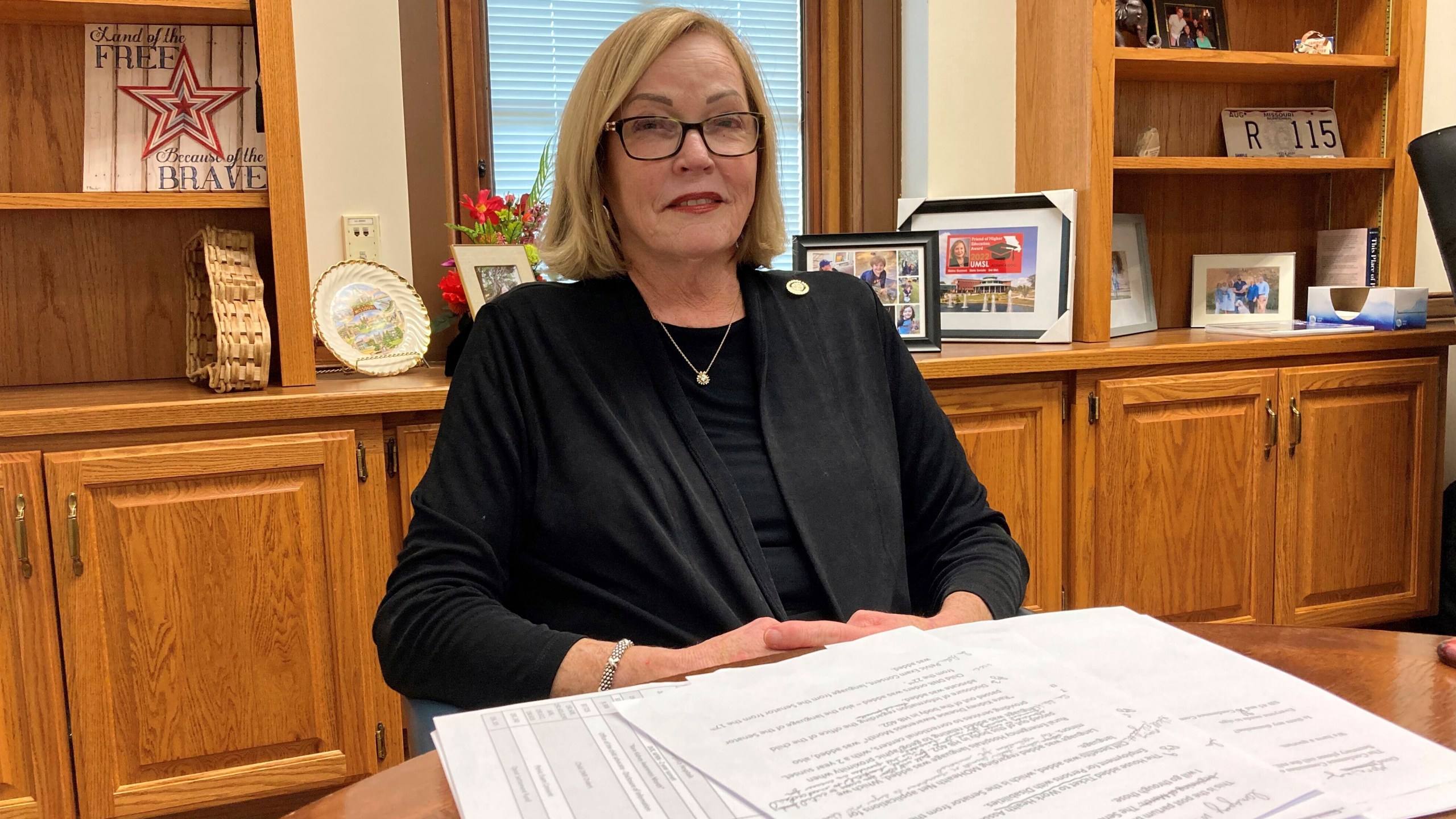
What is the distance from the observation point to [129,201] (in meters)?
1.84

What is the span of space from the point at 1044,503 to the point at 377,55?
1.67 m

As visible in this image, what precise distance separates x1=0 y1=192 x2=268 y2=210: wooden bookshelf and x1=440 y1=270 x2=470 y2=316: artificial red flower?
14.3 inches

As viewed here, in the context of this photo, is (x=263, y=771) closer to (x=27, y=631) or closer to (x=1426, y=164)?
(x=27, y=631)

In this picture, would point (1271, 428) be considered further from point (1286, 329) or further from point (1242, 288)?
point (1242, 288)

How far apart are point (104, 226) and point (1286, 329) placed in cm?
256

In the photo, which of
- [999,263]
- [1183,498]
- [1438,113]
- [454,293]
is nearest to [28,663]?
[454,293]

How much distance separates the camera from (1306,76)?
8.88 ft

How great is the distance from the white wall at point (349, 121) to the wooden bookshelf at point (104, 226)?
0.44 feet

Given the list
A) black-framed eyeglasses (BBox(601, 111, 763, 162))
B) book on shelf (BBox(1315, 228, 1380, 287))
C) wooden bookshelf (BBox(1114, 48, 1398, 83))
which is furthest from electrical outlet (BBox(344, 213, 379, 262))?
book on shelf (BBox(1315, 228, 1380, 287))

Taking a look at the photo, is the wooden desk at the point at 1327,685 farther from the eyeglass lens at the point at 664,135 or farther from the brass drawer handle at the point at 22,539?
the brass drawer handle at the point at 22,539

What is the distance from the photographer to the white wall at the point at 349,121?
2158 mm

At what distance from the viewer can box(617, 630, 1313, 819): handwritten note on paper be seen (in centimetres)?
54

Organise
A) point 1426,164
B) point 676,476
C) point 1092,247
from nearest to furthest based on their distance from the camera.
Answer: point 676,476 < point 1426,164 < point 1092,247

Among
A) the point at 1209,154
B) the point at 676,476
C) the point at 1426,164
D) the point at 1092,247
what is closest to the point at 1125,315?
the point at 1092,247
